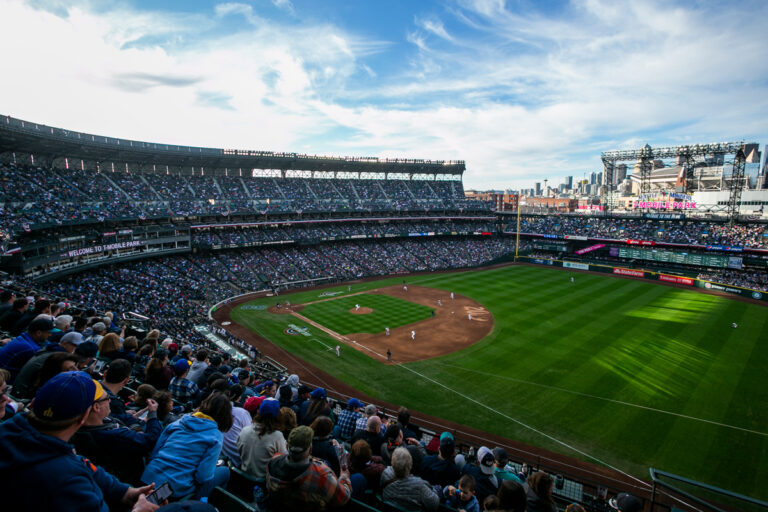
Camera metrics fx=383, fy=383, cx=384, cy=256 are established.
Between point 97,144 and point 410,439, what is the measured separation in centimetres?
5455

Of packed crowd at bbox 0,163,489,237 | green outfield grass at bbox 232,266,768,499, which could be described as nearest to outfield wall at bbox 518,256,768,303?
green outfield grass at bbox 232,266,768,499

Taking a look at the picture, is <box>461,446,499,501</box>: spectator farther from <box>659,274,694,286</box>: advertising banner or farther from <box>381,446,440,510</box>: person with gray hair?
<box>659,274,694,286</box>: advertising banner

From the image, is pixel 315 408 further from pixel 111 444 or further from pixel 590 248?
pixel 590 248

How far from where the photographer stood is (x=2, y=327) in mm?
9977

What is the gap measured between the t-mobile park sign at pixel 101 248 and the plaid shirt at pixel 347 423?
4006 cm

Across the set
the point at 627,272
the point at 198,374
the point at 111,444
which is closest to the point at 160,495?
the point at 111,444

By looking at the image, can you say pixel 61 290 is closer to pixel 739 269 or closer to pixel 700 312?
pixel 700 312

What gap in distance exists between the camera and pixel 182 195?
57.1 metres

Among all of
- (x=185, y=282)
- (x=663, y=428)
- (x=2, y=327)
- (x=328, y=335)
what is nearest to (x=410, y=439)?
(x=2, y=327)

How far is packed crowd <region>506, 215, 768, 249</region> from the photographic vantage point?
56031 mm

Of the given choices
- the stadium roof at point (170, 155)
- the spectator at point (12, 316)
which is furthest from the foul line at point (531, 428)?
the stadium roof at point (170, 155)

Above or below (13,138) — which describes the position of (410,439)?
below

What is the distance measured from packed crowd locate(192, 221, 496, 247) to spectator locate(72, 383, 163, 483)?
5337cm

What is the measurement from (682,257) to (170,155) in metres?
78.8
